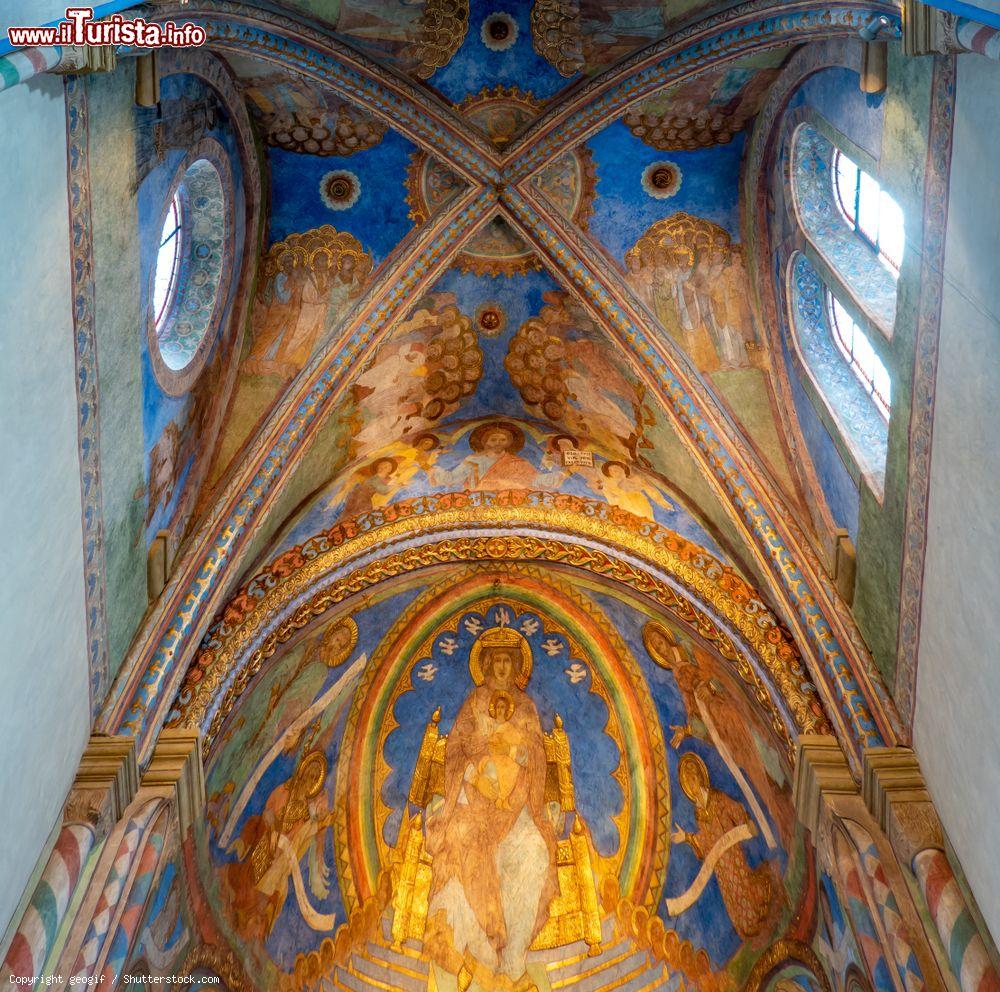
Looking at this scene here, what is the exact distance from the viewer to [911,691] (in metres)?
8.17

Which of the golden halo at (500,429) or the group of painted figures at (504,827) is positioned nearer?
the group of painted figures at (504,827)

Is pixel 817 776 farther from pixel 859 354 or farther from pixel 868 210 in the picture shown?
pixel 868 210

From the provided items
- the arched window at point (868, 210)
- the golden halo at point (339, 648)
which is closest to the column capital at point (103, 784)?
the golden halo at point (339, 648)

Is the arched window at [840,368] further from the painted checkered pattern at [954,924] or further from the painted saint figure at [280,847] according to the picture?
the painted saint figure at [280,847]

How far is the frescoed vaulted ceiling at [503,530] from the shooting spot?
32.2 feet

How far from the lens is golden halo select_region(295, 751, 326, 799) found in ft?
39.9

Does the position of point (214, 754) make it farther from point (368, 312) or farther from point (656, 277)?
point (656, 277)

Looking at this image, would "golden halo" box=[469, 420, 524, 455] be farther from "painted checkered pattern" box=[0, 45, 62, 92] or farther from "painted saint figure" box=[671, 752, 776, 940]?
"painted checkered pattern" box=[0, 45, 62, 92]

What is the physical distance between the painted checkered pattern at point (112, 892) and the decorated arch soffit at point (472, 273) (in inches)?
30.1

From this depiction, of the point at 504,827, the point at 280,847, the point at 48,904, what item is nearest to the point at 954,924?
the point at 48,904

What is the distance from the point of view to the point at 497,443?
12055 mm

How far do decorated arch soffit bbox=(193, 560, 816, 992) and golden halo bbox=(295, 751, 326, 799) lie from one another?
1.2 inches

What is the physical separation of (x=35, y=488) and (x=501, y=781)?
320 inches

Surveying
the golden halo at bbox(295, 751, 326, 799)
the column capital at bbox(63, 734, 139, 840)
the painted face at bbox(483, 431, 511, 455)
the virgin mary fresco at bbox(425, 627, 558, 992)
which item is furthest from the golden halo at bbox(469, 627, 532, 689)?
the column capital at bbox(63, 734, 139, 840)
